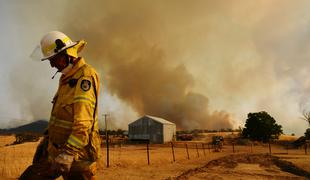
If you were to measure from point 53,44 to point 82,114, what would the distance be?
98cm

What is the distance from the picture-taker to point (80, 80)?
3328mm

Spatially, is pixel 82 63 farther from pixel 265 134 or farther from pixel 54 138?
pixel 265 134

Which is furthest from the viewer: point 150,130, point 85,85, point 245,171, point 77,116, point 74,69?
point 150,130

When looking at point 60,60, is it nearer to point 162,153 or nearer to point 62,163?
point 62,163

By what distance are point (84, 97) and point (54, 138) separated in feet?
1.96

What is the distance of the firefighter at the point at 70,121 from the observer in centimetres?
309

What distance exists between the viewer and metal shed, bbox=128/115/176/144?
6372 centimetres

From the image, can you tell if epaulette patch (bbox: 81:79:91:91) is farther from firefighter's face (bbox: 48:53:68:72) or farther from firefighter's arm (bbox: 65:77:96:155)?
firefighter's face (bbox: 48:53:68:72)

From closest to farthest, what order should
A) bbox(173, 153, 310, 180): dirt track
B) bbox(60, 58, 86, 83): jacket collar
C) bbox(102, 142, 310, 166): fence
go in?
bbox(60, 58, 86, 83): jacket collar → bbox(173, 153, 310, 180): dirt track → bbox(102, 142, 310, 166): fence

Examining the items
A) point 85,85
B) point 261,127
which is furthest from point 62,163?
point 261,127

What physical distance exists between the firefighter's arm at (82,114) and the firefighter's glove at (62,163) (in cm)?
6

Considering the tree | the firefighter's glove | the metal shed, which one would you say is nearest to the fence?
the tree

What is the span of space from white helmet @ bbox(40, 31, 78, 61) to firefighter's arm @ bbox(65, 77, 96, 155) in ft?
1.65

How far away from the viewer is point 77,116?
123 inches
